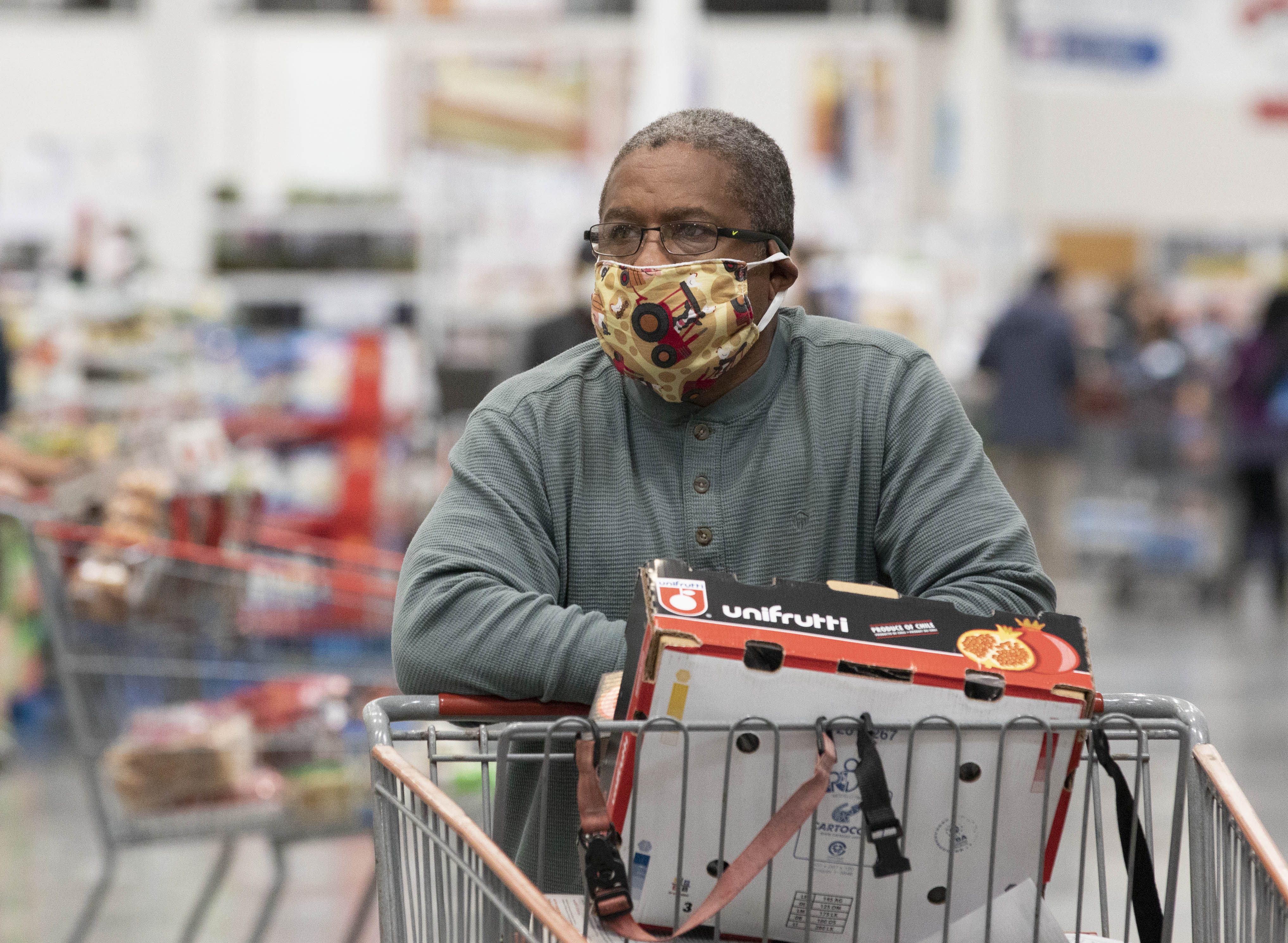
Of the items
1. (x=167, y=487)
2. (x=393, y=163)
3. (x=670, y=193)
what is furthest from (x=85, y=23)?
(x=670, y=193)

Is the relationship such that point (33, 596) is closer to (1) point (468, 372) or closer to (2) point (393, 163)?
(1) point (468, 372)

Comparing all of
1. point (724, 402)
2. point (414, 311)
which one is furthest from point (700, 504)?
point (414, 311)

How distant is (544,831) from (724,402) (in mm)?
635

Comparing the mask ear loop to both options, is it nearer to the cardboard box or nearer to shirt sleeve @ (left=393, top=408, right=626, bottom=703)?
shirt sleeve @ (left=393, top=408, right=626, bottom=703)

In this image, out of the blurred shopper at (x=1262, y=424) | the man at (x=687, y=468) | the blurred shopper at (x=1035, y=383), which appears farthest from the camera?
the blurred shopper at (x=1035, y=383)

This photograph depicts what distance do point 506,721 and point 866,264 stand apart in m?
10.1

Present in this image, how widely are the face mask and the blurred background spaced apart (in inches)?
66.8

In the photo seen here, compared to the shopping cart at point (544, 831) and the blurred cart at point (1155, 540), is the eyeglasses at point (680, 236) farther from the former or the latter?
the blurred cart at point (1155, 540)

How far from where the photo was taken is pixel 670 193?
202 centimetres

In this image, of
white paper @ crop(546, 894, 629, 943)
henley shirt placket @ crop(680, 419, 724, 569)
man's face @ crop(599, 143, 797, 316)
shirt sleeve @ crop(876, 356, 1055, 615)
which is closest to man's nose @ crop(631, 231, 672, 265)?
man's face @ crop(599, 143, 797, 316)

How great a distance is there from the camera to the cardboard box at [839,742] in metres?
1.68

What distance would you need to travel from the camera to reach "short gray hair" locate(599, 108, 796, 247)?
6.66ft

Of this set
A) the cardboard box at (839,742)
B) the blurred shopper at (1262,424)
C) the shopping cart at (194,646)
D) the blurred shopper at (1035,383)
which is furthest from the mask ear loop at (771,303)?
the blurred shopper at (1035,383)

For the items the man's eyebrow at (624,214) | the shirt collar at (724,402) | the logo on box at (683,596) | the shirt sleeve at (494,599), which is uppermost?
the man's eyebrow at (624,214)
